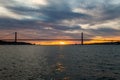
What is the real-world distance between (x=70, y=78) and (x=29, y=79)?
5.19 m

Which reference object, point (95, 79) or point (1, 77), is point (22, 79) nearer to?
point (1, 77)

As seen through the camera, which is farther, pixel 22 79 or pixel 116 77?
pixel 116 77

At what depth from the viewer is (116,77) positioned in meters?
35.6

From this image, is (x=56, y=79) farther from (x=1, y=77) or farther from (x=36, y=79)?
(x=1, y=77)

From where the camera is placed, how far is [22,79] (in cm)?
3338

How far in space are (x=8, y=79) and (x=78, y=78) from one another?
8.67m

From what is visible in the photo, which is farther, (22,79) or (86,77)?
(86,77)

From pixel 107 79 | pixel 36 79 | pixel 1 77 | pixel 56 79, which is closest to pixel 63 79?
pixel 56 79

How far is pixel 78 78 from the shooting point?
114 feet

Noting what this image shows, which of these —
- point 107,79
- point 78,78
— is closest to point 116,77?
point 107,79

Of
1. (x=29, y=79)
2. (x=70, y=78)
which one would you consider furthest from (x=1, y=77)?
(x=70, y=78)

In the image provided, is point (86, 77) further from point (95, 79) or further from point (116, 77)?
point (116, 77)

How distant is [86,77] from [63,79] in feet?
11.0

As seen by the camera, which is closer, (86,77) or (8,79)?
(8,79)
